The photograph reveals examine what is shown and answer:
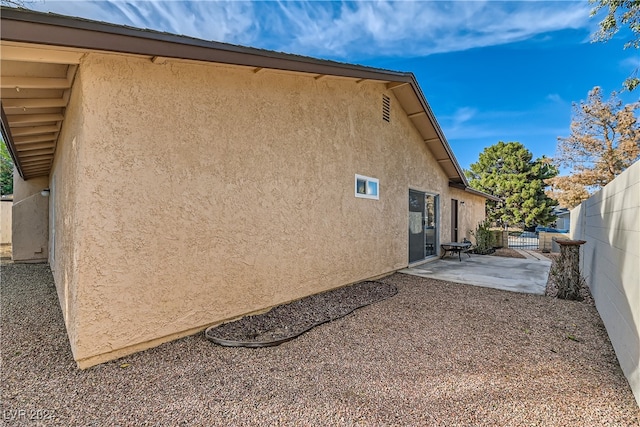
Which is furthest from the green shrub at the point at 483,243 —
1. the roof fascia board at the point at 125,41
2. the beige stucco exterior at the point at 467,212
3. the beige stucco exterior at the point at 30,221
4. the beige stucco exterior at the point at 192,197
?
the beige stucco exterior at the point at 30,221

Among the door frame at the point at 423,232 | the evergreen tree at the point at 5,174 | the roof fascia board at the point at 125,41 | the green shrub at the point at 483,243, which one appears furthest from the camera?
the evergreen tree at the point at 5,174

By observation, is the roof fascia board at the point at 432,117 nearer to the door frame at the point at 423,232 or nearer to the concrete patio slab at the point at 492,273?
the door frame at the point at 423,232

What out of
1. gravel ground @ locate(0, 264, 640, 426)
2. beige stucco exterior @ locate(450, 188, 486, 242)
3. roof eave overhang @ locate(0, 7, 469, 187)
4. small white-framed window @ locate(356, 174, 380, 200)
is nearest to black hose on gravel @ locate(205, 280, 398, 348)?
gravel ground @ locate(0, 264, 640, 426)

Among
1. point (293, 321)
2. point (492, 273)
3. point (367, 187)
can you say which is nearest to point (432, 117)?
point (367, 187)

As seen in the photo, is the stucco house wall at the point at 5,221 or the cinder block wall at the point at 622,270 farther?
the stucco house wall at the point at 5,221

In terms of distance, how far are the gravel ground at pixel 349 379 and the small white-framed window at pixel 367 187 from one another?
3.44 meters

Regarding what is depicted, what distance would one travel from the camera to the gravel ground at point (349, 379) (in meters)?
2.86

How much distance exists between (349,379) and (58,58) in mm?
4861

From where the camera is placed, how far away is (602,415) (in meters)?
2.86

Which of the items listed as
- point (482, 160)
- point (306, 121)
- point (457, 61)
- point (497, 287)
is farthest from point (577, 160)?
point (306, 121)

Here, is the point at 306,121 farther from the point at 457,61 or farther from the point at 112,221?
the point at 457,61

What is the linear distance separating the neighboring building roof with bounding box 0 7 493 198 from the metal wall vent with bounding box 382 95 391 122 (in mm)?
1123

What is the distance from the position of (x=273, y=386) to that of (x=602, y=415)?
3.14m

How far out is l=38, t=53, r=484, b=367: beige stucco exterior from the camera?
3.71m
